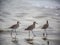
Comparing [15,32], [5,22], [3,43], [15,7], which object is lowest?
[3,43]

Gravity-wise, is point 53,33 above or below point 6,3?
below

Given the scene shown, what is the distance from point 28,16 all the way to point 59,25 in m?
0.47

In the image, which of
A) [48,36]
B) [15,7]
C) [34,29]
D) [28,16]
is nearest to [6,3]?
[15,7]

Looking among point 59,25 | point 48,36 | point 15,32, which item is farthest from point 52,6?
point 15,32

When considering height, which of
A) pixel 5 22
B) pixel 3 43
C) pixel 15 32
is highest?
pixel 5 22

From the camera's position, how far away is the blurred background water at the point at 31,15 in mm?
Answer: 2328

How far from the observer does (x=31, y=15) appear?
238 centimetres

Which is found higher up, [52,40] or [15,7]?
[15,7]

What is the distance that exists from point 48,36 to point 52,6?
449 millimetres

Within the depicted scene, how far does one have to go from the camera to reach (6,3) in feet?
7.82

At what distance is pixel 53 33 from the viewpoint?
2352 mm

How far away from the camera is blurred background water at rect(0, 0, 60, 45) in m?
2.33

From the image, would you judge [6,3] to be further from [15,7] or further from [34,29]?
[34,29]

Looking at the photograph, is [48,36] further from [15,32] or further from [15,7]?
[15,7]
